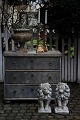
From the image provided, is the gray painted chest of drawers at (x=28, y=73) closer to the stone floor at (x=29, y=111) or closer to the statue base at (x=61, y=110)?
the stone floor at (x=29, y=111)

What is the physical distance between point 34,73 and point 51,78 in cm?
34

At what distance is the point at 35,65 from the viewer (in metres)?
5.40

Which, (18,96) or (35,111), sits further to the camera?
(18,96)

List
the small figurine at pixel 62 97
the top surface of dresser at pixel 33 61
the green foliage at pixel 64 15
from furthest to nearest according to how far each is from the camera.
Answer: the green foliage at pixel 64 15 < the top surface of dresser at pixel 33 61 < the small figurine at pixel 62 97

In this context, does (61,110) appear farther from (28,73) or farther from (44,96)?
(28,73)

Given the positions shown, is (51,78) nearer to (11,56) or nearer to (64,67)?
(11,56)

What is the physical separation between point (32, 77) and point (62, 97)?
854mm

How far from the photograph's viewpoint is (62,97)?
190 inches

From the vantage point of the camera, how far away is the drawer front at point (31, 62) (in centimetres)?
537

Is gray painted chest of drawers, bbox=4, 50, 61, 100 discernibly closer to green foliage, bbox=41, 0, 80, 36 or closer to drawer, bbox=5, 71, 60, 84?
drawer, bbox=5, 71, 60, 84

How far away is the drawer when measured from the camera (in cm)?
539

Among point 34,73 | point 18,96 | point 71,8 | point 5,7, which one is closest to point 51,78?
point 34,73

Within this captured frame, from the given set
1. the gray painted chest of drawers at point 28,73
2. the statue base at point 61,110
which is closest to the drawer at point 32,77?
the gray painted chest of drawers at point 28,73

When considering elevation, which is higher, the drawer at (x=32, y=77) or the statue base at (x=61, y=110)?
the drawer at (x=32, y=77)
